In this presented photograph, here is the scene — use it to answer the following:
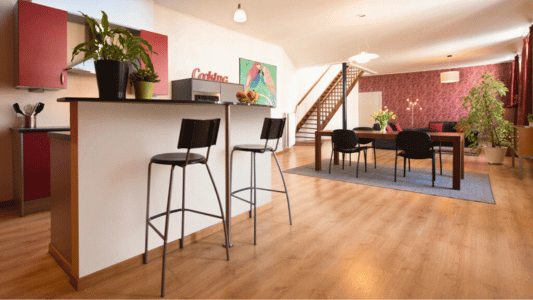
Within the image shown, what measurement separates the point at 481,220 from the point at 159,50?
15.9ft

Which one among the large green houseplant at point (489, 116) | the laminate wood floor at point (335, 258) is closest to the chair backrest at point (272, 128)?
the laminate wood floor at point (335, 258)

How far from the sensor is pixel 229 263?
81.9 inches

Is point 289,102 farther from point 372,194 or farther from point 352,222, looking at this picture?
point 352,222

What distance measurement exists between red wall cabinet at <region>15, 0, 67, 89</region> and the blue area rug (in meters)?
3.87

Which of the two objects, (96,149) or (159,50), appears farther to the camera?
(159,50)

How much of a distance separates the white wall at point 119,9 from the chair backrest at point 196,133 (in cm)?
312

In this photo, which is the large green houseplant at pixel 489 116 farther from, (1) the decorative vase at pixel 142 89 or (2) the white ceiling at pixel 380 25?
(1) the decorative vase at pixel 142 89

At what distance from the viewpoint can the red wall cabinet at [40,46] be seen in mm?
3213

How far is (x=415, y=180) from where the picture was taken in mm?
4844

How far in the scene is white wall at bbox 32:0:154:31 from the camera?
366cm

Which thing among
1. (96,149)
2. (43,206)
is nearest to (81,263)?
(96,149)

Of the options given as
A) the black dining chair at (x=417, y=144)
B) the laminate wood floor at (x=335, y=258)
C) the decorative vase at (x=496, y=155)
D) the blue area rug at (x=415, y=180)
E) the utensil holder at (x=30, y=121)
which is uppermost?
the utensil holder at (x=30, y=121)

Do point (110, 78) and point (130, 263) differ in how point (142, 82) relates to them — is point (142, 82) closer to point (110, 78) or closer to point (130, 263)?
point (110, 78)

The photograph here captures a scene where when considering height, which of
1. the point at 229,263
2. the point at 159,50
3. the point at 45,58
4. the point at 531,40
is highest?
the point at 531,40
